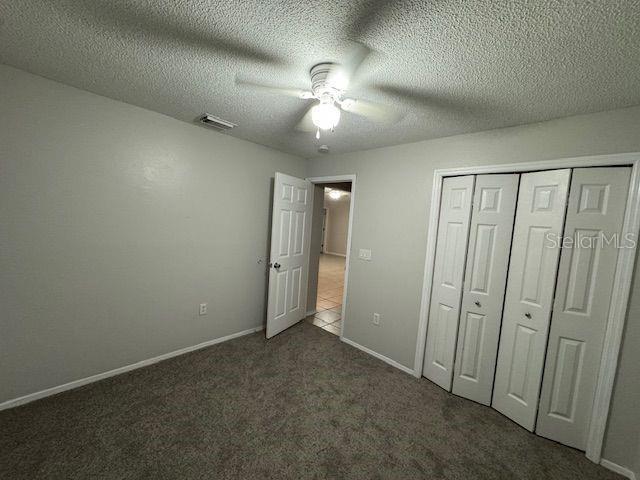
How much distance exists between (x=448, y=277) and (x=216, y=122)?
101 inches

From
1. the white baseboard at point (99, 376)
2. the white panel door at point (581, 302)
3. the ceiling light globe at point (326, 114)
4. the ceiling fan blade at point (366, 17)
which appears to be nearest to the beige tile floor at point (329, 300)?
the white baseboard at point (99, 376)

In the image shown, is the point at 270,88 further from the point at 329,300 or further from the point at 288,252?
the point at 329,300

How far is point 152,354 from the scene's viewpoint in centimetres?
241

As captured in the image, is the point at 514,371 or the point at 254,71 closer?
the point at 254,71

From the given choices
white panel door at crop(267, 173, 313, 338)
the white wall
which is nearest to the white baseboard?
white panel door at crop(267, 173, 313, 338)

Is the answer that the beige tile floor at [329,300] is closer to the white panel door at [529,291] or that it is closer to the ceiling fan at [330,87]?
the white panel door at [529,291]

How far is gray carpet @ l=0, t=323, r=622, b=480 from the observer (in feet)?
4.86

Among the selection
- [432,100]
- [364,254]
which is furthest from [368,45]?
[364,254]

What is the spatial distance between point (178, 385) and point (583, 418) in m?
3.05

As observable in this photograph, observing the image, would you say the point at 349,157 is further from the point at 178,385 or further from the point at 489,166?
the point at 178,385

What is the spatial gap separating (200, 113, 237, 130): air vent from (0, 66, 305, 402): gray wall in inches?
8.2

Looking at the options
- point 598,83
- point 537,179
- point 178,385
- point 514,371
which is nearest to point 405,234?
point 537,179

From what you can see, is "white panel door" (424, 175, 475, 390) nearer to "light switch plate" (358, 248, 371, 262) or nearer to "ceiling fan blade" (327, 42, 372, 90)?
"light switch plate" (358, 248, 371, 262)

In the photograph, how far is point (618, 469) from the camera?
1619mm
